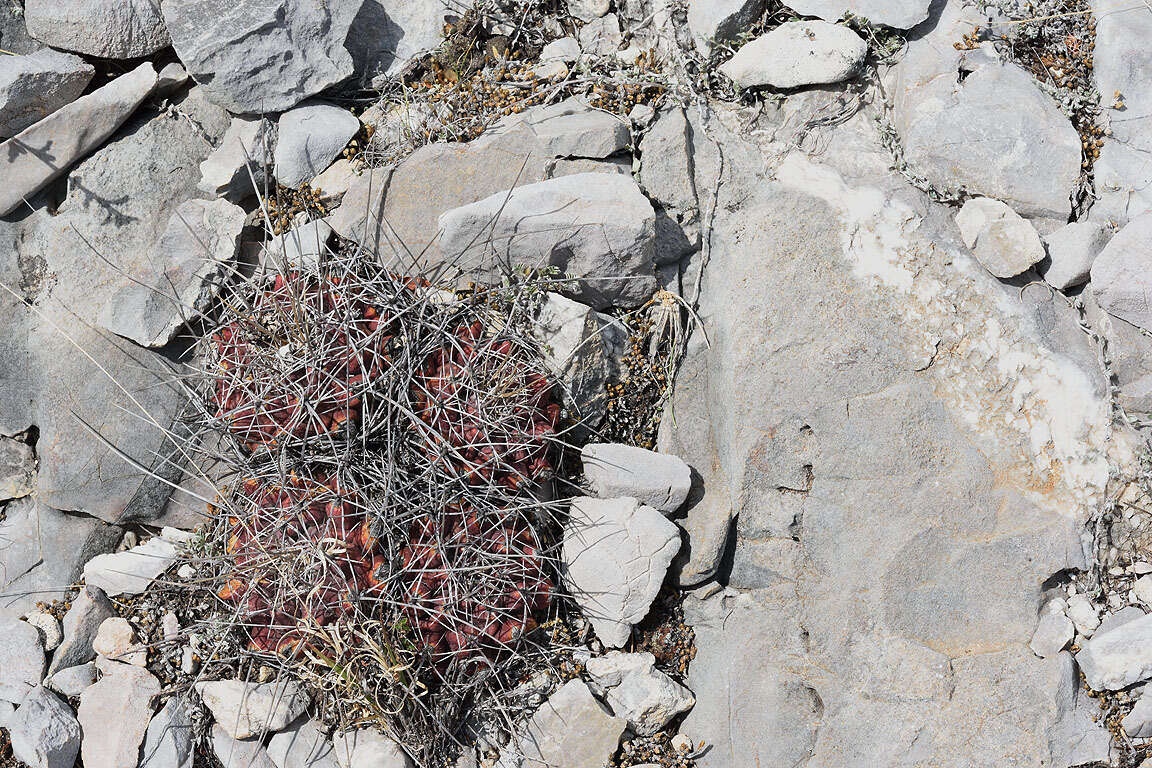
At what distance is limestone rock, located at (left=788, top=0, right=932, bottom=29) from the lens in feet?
12.6

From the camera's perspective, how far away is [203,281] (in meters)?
3.89

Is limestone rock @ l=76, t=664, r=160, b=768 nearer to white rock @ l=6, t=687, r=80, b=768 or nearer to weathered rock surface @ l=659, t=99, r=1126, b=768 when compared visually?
white rock @ l=6, t=687, r=80, b=768

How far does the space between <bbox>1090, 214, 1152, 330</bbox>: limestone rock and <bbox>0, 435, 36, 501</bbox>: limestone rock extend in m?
4.81

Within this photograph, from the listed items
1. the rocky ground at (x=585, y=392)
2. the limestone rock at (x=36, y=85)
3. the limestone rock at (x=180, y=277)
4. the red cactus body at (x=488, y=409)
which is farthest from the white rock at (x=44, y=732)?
the limestone rock at (x=36, y=85)

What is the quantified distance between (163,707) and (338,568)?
116cm

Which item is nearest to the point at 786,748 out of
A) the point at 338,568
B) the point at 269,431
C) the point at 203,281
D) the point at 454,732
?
the point at 454,732

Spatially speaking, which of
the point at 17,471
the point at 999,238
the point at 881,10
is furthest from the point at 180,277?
the point at 999,238

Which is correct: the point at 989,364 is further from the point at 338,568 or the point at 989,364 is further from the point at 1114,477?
the point at 338,568

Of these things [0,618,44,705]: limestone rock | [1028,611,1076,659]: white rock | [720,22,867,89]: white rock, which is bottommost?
[1028,611,1076,659]: white rock

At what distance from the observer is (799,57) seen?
390 cm

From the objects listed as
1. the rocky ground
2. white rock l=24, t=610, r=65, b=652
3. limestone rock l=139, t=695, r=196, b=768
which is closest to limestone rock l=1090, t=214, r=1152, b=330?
the rocky ground

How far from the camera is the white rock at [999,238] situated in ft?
11.5

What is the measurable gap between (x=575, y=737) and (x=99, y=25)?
12.6 ft

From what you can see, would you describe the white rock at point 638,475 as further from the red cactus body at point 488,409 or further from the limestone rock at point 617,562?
the red cactus body at point 488,409
